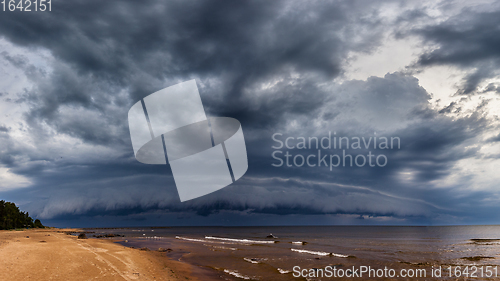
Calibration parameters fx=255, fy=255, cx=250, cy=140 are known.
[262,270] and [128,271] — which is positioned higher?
[128,271]

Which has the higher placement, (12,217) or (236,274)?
(236,274)

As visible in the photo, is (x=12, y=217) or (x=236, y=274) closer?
(x=236, y=274)

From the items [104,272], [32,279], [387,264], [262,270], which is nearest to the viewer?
[32,279]

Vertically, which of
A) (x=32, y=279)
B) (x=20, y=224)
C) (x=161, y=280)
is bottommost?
(x=20, y=224)

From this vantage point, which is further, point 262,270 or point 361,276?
point 262,270

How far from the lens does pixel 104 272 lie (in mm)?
15305

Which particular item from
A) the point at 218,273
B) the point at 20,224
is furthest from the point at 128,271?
the point at 20,224

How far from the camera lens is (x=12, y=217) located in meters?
99.8

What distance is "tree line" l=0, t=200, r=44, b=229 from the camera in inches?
3605

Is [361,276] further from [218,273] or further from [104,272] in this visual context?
[104,272]

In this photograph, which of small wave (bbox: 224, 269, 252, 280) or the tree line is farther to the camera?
the tree line

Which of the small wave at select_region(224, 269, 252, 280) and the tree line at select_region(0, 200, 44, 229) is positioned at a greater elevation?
the small wave at select_region(224, 269, 252, 280)

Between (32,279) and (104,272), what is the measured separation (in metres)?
3.59

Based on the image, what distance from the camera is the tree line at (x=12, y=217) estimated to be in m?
91.6
